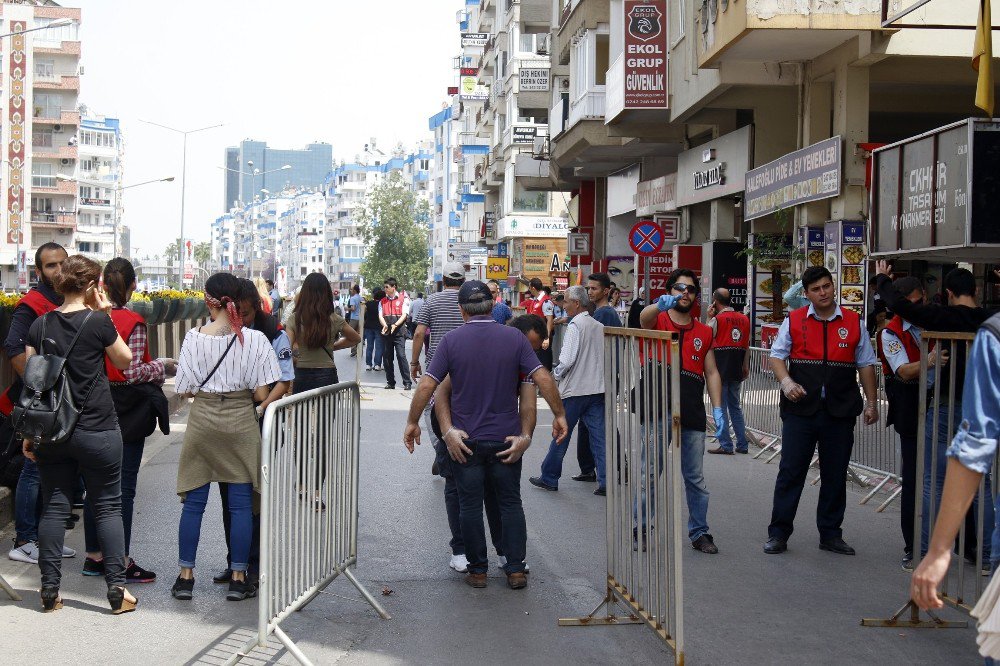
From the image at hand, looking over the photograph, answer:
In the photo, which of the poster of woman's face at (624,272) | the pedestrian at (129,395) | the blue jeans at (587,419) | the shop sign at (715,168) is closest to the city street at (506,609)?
the pedestrian at (129,395)

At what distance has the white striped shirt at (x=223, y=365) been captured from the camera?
670cm

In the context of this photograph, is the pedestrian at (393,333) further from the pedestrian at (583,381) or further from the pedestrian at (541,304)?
the pedestrian at (583,381)

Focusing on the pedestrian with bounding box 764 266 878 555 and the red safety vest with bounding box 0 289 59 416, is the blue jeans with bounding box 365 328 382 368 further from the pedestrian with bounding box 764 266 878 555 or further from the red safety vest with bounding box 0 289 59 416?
the red safety vest with bounding box 0 289 59 416

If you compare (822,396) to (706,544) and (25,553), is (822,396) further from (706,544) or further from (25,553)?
(25,553)

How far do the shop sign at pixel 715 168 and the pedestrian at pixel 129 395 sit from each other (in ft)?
57.4

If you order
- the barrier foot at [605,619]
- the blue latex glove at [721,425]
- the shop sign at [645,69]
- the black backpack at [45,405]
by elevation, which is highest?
the shop sign at [645,69]

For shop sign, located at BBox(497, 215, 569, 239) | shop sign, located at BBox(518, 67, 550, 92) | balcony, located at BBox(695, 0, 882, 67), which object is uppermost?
shop sign, located at BBox(518, 67, 550, 92)

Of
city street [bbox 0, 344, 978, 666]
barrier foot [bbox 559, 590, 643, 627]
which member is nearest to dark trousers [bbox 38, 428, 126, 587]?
city street [bbox 0, 344, 978, 666]

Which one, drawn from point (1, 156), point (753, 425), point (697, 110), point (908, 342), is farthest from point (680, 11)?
point (1, 156)

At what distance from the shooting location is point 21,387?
24.3 feet

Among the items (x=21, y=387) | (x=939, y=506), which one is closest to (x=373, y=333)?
(x=21, y=387)

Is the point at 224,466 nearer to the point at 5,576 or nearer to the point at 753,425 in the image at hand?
the point at 5,576

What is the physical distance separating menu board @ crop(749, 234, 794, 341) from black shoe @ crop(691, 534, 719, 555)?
45.0 ft

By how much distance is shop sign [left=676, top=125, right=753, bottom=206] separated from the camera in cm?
2366
